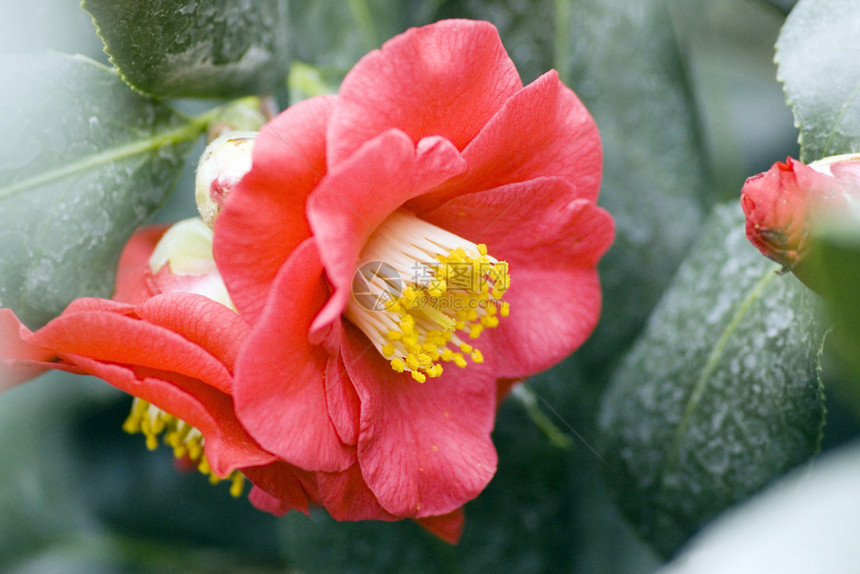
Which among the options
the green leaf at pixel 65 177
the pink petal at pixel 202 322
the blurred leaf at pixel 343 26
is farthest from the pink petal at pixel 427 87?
the blurred leaf at pixel 343 26

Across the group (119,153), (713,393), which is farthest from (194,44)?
(713,393)

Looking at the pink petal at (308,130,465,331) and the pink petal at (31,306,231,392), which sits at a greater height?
the pink petal at (308,130,465,331)

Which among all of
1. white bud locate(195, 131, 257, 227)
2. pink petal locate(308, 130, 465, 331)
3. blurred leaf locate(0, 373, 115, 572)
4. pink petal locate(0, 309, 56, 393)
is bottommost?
blurred leaf locate(0, 373, 115, 572)

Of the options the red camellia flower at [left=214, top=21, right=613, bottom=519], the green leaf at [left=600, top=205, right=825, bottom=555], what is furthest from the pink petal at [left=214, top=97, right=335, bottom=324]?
the green leaf at [left=600, top=205, right=825, bottom=555]

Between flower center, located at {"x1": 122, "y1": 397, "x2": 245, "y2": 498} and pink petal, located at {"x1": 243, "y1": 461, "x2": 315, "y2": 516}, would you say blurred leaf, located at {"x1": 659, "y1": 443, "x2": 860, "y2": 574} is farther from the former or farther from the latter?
flower center, located at {"x1": 122, "y1": 397, "x2": 245, "y2": 498}

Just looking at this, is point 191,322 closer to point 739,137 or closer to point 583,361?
point 583,361
